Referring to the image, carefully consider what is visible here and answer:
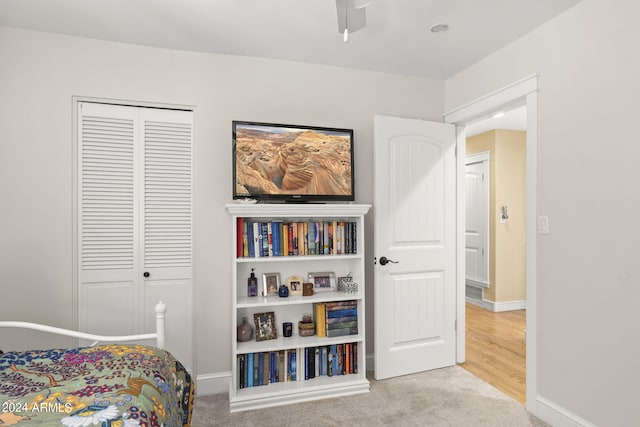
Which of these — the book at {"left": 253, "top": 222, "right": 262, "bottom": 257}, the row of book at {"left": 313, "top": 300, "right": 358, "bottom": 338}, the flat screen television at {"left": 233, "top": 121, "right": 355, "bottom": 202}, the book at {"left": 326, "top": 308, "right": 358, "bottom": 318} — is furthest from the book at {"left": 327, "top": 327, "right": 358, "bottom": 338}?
the flat screen television at {"left": 233, "top": 121, "right": 355, "bottom": 202}

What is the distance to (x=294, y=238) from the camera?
277 cm

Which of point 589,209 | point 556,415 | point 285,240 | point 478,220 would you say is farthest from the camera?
point 478,220

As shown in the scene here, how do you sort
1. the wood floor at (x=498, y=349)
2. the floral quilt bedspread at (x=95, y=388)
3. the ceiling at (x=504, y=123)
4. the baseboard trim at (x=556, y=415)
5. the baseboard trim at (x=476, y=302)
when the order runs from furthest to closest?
the baseboard trim at (x=476, y=302), the ceiling at (x=504, y=123), the wood floor at (x=498, y=349), the baseboard trim at (x=556, y=415), the floral quilt bedspread at (x=95, y=388)

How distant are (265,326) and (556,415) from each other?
1998 mm

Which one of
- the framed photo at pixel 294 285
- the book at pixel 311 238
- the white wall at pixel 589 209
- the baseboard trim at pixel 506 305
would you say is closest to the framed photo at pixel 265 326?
the framed photo at pixel 294 285

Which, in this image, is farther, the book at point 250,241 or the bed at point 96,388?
the book at point 250,241

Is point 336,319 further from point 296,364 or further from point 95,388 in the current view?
point 95,388

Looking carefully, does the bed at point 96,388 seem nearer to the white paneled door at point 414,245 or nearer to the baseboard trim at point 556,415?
the white paneled door at point 414,245

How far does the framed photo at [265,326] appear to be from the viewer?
9.08 feet

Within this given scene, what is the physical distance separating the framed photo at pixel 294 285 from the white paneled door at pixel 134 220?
766mm

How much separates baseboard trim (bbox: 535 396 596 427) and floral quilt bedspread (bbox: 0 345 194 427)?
220 cm

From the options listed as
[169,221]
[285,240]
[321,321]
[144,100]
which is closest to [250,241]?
[285,240]

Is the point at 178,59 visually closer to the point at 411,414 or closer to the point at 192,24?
the point at 192,24

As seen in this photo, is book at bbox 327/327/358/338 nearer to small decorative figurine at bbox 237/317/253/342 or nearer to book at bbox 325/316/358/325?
book at bbox 325/316/358/325
